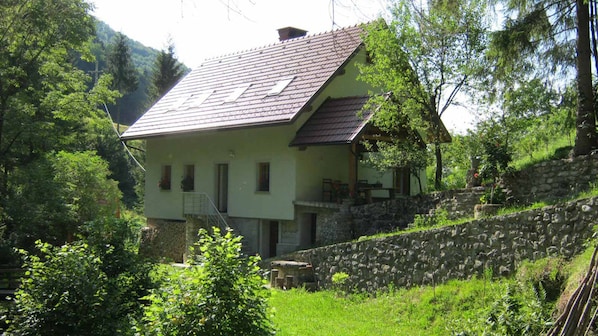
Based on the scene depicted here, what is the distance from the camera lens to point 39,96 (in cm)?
2100

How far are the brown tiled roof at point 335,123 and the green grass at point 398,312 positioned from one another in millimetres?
5785

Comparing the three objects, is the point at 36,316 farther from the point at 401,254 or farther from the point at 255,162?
the point at 255,162

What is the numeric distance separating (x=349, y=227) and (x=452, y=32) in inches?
240

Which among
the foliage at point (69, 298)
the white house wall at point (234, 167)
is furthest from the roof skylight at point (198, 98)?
the foliage at point (69, 298)

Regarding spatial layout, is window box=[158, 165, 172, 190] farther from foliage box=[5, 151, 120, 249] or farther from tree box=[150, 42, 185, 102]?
tree box=[150, 42, 185, 102]

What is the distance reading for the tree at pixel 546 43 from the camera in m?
12.1

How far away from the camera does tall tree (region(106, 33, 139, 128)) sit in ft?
178

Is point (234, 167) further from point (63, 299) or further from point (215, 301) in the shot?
point (215, 301)

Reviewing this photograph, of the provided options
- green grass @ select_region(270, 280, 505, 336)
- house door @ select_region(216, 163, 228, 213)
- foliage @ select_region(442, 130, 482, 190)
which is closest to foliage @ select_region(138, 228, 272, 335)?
green grass @ select_region(270, 280, 505, 336)

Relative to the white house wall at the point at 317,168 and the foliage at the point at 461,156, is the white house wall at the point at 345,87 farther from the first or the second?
the foliage at the point at 461,156

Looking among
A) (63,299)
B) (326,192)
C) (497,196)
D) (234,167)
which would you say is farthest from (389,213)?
(63,299)

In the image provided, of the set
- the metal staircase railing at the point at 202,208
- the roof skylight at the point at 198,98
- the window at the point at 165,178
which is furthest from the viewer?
the window at the point at 165,178

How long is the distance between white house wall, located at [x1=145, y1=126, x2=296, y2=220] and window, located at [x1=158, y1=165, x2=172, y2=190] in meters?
0.20

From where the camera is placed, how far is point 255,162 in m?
19.3
